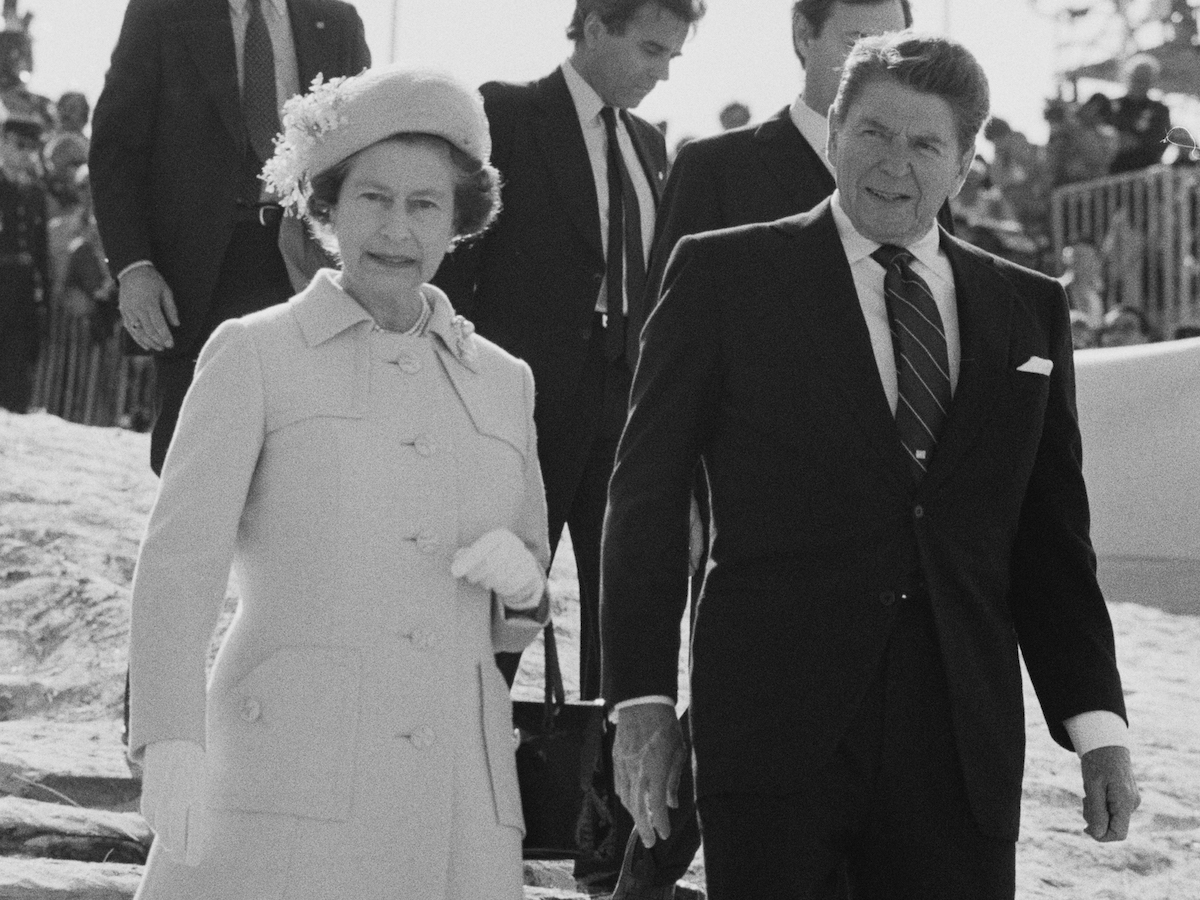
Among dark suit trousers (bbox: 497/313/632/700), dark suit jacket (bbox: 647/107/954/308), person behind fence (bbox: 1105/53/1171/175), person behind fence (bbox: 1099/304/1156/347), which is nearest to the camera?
dark suit jacket (bbox: 647/107/954/308)

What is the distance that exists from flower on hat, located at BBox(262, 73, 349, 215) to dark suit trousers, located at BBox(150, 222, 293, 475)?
1.46 m

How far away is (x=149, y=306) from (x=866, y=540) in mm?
2381

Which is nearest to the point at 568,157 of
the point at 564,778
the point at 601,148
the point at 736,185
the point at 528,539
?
the point at 601,148

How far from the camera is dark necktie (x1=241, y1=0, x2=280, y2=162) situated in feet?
16.7

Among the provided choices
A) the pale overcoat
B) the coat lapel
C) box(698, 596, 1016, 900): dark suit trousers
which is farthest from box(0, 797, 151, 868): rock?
the coat lapel

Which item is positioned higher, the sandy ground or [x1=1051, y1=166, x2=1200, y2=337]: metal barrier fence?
[x1=1051, y1=166, x2=1200, y2=337]: metal barrier fence

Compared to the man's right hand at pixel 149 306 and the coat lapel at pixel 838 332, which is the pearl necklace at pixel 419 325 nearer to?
the coat lapel at pixel 838 332

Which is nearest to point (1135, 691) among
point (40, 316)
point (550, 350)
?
point (550, 350)

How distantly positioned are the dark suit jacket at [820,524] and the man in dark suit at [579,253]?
1.47 meters

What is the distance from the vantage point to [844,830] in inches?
122

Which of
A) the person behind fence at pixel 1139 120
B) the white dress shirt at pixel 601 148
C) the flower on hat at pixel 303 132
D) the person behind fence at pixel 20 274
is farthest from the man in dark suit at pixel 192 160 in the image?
the person behind fence at pixel 1139 120

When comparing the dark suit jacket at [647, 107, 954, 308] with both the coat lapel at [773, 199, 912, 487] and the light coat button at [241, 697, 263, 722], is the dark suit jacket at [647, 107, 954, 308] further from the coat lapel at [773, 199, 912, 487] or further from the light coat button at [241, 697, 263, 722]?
the light coat button at [241, 697, 263, 722]

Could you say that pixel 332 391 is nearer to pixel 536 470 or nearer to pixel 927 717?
pixel 536 470

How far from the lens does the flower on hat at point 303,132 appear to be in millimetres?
3432
